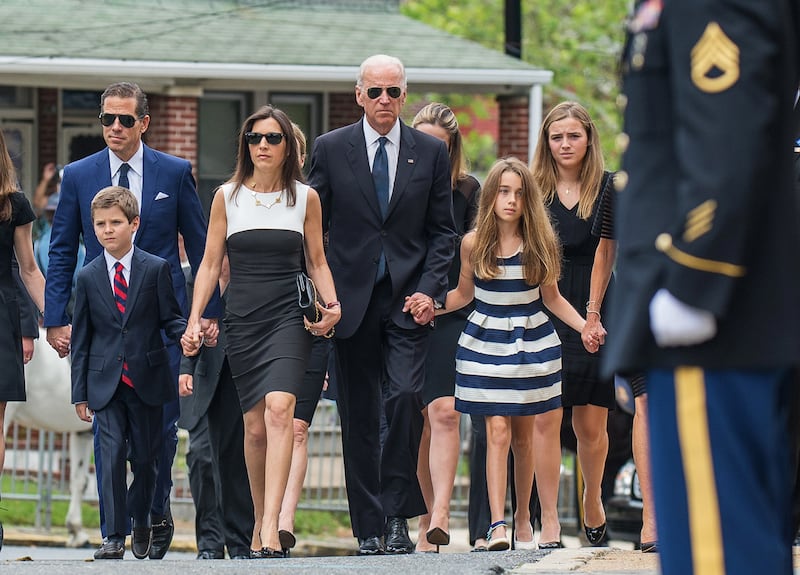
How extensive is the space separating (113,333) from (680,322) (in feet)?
17.5

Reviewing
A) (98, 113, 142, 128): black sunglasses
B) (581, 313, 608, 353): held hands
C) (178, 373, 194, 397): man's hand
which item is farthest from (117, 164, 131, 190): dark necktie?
(581, 313, 608, 353): held hands

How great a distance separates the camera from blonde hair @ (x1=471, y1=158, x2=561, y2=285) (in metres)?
8.62

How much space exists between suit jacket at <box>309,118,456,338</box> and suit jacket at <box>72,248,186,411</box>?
0.94 m

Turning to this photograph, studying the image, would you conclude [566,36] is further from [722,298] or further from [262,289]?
[722,298]

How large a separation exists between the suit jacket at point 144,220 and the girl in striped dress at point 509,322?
1440mm

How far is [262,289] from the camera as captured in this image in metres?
8.46

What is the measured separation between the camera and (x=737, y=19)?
3.79m

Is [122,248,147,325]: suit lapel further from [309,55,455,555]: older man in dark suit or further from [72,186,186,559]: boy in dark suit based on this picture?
[309,55,455,555]: older man in dark suit

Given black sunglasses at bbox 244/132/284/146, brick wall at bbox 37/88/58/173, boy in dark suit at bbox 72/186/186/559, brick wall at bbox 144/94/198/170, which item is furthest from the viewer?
brick wall at bbox 37/88/58/173

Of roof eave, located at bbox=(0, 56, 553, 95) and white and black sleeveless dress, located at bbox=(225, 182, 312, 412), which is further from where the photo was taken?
roof eave, located at bbox=(0, 56, 553, 95)

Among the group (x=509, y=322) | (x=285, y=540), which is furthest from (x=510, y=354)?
(x=285, y=540)

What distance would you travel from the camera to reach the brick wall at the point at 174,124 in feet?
62.8

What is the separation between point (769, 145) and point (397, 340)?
5.10 metres

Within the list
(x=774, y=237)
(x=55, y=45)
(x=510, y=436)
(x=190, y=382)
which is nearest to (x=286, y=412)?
(x=190, y=382)
